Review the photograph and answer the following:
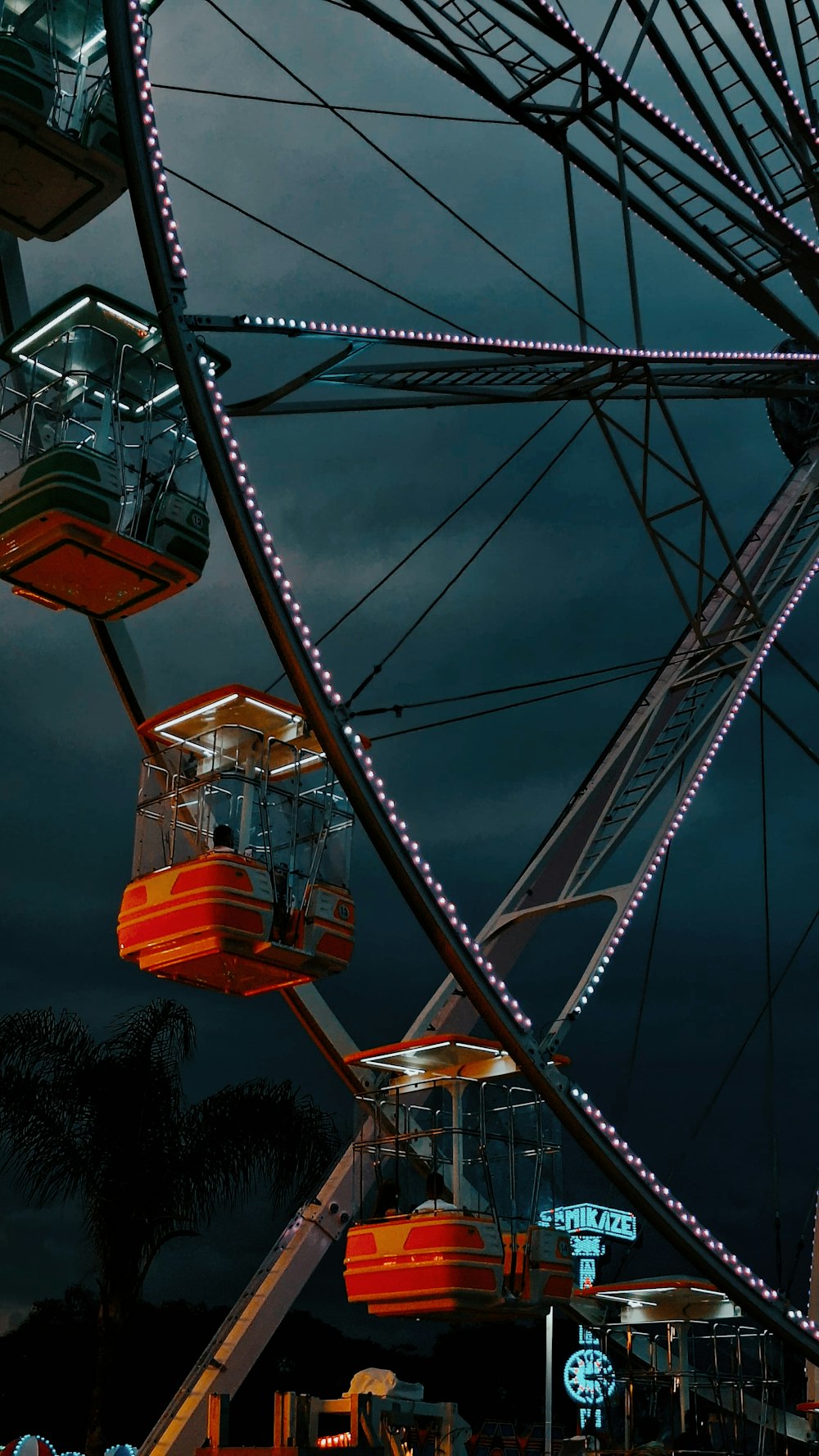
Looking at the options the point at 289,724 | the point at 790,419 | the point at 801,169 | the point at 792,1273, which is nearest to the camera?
the point at 289,724

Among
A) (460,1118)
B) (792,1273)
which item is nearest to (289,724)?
(460,1118)

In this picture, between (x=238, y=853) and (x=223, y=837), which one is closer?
(x=238, y=853)

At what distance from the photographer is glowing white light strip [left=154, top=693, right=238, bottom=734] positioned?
15023 millimetres

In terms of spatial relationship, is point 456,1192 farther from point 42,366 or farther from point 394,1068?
point 42,366

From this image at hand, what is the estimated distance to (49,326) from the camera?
1500cm

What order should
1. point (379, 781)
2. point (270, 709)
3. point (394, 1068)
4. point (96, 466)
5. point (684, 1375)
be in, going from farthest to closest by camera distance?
1. point (684, 1375)
2. point (394, 1068)
3. point (270, 709)
4. point (96, 466)
5. point (379, 781)

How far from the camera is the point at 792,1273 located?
719 inches

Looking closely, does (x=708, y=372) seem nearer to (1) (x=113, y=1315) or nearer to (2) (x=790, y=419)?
(2) (x=790, y=419)

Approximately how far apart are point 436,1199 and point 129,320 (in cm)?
840

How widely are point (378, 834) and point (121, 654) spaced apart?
6466 millimetres

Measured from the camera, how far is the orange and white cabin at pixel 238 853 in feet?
46.2

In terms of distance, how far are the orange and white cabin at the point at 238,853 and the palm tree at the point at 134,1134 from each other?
6.63 m

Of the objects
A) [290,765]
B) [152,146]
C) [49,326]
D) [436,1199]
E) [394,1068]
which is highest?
Result: [49,326]

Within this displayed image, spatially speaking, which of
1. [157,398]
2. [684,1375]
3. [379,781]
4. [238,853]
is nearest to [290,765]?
[238,853]
